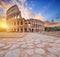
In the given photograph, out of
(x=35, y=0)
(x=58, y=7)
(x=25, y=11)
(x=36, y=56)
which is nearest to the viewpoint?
(x=36, y=56)

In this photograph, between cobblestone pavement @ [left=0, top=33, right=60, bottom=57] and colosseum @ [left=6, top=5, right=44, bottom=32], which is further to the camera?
colosseum @ [left=6, top=5, right=44, bottom=32]

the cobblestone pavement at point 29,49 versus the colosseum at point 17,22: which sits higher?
the colosseum at point 17,22

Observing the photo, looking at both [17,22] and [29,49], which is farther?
[17,22]

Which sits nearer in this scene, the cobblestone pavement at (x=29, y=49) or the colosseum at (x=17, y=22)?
the cobblestone pavement at (x=29, y=49)

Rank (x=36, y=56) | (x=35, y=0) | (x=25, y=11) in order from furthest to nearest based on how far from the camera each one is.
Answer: (x=25, y=11)
(x=35, y=0)
(x=36, y=56)

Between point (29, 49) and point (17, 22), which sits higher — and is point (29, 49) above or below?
below

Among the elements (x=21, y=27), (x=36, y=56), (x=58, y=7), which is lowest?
(x=36, y=56)

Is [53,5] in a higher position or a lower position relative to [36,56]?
higher

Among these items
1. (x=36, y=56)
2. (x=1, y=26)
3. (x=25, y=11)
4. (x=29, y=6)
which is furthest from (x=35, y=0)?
(x=36, y=56)

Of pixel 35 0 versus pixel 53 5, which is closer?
pixel 35 0

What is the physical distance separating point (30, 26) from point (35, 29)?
1963 millimetres

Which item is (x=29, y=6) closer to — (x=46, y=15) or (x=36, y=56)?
(x=46, y=15)

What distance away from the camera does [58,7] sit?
19453mm

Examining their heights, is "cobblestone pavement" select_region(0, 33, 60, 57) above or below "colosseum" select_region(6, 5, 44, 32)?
below
